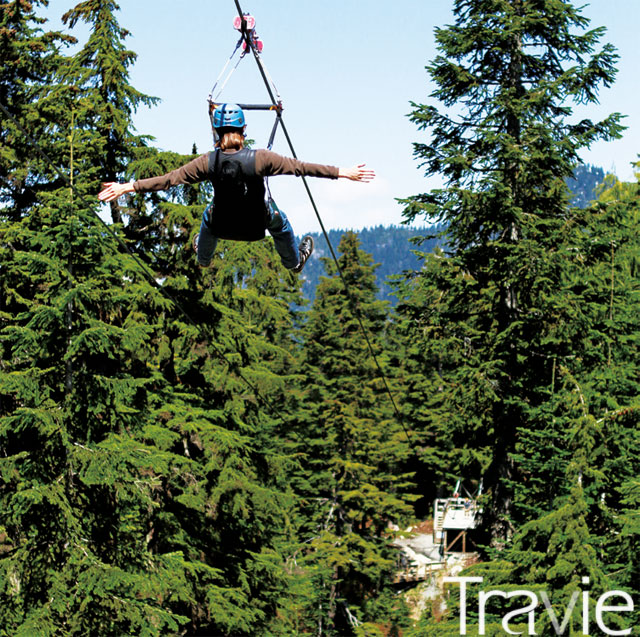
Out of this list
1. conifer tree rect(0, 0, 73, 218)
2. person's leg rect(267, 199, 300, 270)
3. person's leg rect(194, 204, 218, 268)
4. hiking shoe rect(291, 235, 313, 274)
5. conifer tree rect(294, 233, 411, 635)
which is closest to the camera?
person's leg rect(267, 199, 300, 270)

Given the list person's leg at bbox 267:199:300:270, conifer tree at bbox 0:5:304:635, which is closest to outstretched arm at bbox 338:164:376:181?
person's leg at bbox 267:199:300:270

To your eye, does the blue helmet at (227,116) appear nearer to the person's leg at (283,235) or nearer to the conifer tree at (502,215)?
the person's leg at (283,235)

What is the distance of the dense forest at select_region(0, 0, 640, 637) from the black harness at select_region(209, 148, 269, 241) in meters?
2.79

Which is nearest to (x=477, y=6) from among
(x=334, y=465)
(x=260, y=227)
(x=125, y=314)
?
(x=125, y=314)

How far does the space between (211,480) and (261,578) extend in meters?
2.83

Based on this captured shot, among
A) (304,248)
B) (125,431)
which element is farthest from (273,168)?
(125,431)

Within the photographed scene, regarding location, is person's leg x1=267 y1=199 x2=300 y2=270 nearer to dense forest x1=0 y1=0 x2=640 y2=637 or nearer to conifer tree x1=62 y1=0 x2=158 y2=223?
dense forest x1=0 y1=0 x2=640 y2=637

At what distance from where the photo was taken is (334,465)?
28109 millimetres

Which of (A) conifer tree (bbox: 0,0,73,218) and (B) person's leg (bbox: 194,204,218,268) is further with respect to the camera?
(A) conifer tree (bbox: 0,0,73,218)

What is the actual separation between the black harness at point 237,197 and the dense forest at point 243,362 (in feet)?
9.17

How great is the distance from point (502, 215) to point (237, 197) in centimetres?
938

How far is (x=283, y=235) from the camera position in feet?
24.5

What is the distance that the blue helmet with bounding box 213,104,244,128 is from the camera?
611cm

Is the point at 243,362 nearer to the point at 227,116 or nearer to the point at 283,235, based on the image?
the point at 283,235
